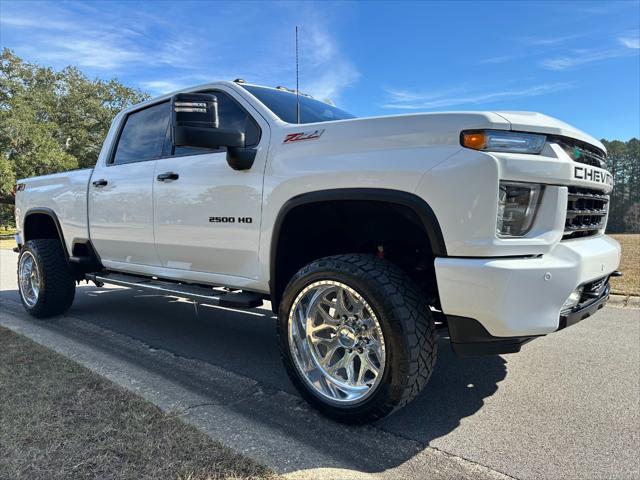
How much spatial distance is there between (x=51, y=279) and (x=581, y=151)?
5.14m

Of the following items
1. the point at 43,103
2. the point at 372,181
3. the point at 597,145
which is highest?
the point at 43,103

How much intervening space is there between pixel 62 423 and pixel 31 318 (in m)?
3.35

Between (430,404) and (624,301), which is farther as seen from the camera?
(624,301)

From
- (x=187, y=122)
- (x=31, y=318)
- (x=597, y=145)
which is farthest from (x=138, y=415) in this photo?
(x=31, y=318)

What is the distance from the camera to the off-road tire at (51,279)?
16.8 feet

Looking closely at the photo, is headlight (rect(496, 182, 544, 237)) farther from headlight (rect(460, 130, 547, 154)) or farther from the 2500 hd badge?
the 2500 hd badge

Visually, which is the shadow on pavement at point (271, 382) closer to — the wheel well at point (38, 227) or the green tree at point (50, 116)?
the wheel well at point (38, 227)

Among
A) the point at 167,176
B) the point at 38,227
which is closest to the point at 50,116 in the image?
the point at 38,227

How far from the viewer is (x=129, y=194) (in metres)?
4.17

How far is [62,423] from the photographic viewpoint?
2.55m

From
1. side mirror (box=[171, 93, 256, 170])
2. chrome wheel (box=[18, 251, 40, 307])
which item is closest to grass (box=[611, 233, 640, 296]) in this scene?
side mirror (box=[171, 93, 256, 170])

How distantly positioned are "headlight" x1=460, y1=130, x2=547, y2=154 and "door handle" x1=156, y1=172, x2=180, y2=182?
2.28 meters

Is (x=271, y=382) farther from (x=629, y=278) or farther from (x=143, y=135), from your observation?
(x=629, y=278)

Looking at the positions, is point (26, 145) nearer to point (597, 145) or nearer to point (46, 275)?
point (46, 275)
